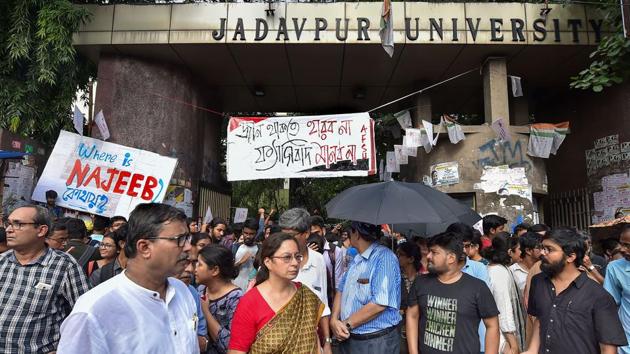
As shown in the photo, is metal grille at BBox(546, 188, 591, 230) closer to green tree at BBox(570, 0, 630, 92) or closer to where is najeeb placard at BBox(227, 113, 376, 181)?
green tree at BBox(570, 0, 630, 92)

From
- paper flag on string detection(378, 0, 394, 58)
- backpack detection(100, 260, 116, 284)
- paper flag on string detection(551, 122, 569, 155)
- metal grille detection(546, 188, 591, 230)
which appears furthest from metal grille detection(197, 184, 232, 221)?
metal grille detection(546, 188, 591, 230)

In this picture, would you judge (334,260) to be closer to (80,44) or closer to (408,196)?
(408,196)

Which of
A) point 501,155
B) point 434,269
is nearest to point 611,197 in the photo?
point 501,155

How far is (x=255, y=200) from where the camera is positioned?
27500 mm

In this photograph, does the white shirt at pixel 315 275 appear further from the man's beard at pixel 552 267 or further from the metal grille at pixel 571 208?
the metal grille at pixel 571 208

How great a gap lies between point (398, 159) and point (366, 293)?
699 cm

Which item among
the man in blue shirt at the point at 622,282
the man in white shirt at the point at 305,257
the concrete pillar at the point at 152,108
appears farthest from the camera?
the concrete pillar at the point at 152,108

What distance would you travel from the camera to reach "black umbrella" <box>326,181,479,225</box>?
3428mm

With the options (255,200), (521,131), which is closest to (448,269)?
(521,131)

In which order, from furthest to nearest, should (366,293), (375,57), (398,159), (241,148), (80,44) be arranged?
(398,159)
(375,57)
(80,44)
(241,148)
(366,293)

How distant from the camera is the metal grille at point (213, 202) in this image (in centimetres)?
1048

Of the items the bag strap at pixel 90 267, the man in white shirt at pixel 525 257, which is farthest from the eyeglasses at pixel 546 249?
the bag strap at pixel 90 267

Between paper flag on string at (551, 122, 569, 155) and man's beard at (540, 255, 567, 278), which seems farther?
paper flag on string at (551, 122, 569, 155)

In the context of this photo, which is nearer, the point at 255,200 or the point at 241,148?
the point at 241,148
